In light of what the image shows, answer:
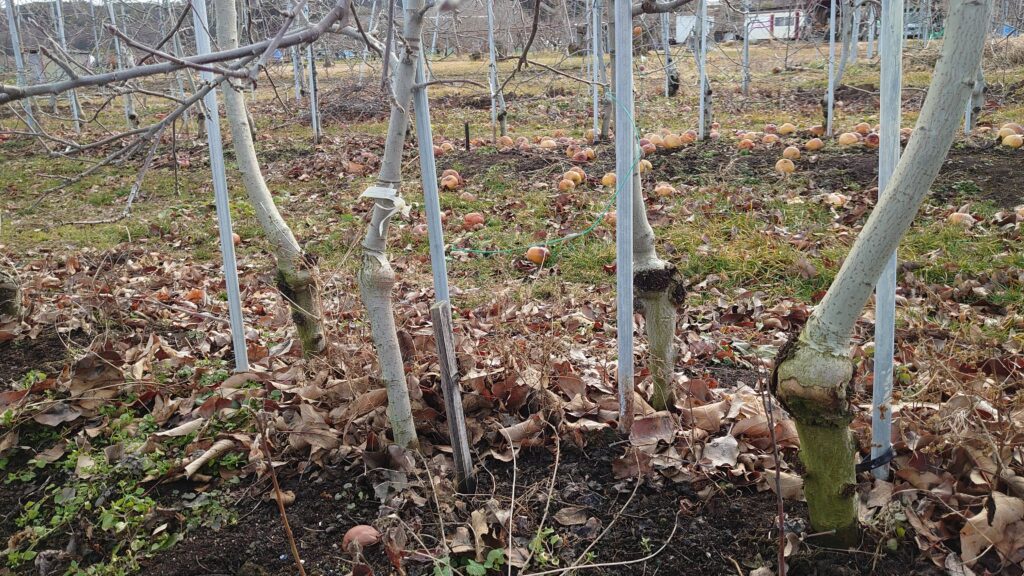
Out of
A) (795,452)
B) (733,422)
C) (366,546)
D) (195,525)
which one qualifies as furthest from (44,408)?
(795,452)

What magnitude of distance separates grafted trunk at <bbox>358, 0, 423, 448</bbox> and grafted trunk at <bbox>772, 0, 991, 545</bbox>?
1095 mm

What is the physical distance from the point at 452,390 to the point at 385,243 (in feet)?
1.57

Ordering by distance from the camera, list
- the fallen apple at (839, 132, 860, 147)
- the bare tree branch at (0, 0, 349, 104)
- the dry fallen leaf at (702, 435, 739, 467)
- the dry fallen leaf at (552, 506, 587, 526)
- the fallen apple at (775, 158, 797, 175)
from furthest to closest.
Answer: the fallen apple at (839, 132, 860, 147) → the fallen apple at (775, 158, 797, 175) → the dry fallen leaf at (702, 435, 739, 467) → the dry fallen leaf at (552, 506, 587, 526) → the bare tree branch at (0, 0, 349, 104)

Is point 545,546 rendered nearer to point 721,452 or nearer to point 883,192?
point 721,452

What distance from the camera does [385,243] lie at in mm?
2195

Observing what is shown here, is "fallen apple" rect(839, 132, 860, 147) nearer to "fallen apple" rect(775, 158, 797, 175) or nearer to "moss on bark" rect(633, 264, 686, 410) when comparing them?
"fallen apple" rect(775, 158, 797, 175)

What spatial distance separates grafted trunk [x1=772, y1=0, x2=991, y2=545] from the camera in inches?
57.3

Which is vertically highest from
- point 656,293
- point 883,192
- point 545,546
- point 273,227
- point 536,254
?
point 883,192

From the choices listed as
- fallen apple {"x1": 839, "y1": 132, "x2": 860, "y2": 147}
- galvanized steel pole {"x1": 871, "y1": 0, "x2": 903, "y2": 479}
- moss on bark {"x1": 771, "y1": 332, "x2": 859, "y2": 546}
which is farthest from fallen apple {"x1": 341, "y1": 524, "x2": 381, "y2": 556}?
fallen apple {"x1": 839, "y1": 132, "x2": 860, "y2": 147}

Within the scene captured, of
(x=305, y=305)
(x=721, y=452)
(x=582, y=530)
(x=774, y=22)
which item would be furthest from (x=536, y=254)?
(x=774, y=22)

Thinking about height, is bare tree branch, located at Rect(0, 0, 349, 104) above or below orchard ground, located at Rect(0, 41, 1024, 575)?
above

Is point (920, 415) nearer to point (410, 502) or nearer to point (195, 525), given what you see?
point (410, 502)

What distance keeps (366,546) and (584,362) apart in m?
1.35

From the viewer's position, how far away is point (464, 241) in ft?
19.0
